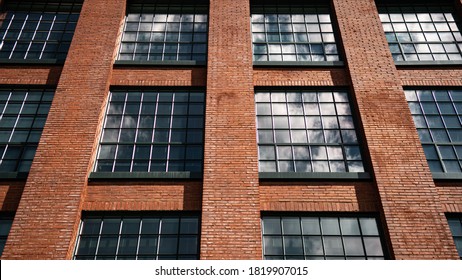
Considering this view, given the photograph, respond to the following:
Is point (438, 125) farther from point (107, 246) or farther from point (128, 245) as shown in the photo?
point (107, 246)

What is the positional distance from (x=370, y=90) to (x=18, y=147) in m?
8.98

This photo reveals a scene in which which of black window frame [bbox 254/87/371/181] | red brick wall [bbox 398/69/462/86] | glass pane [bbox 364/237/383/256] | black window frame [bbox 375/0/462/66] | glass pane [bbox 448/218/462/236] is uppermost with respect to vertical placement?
black window frame [bbox 375/0/462/66]

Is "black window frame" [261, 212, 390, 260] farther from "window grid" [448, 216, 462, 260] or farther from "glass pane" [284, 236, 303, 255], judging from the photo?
"window grid" [448, 216, 462, 260]

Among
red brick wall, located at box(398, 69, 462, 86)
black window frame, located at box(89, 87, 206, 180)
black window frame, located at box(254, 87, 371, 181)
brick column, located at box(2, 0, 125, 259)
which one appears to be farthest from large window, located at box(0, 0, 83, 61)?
red brick wall, located at box(398, 69, 462, 86)

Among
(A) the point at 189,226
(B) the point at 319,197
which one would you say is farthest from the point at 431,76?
(A) the point at 189,226

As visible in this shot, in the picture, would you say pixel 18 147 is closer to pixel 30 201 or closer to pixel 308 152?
pixel 30 201

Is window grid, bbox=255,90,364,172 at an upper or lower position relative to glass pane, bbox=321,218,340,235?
upper

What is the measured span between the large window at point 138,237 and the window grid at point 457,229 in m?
5.34

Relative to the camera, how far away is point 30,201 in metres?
7.78

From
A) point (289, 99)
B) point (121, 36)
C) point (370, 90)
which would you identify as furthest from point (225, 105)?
point (121, 36)

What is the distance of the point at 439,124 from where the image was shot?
9.44m

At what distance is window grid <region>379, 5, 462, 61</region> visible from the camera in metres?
11.0

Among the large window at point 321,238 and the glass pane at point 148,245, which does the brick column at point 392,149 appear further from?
the glass pane at point 148,245

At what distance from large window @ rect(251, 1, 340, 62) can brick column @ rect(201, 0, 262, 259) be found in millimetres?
732
